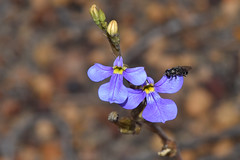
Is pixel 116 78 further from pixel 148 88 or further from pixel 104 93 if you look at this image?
pixel 148 88

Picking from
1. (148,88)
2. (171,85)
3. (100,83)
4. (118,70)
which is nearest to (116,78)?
(118,70)

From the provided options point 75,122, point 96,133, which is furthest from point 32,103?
point 96,133

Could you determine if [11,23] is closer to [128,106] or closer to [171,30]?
[171,30]

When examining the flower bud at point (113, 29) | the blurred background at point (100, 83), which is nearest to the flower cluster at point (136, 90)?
the flower bud at point (113, 29)

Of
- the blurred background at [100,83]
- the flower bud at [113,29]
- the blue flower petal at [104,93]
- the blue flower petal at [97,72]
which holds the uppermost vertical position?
the blurred background at [100,83]

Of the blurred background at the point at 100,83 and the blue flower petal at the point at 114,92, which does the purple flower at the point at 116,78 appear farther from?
the blurred background at the point at 100,83

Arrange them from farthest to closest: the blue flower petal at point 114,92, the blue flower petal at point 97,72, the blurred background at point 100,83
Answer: the blurred background at point 100,83 → the blue flower petal at point 97,72 → the blue flower petal at point 114,92

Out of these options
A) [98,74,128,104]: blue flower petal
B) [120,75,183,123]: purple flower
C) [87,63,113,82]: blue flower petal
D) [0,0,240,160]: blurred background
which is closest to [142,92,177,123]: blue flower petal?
[120,75,183,123]: purple flower
